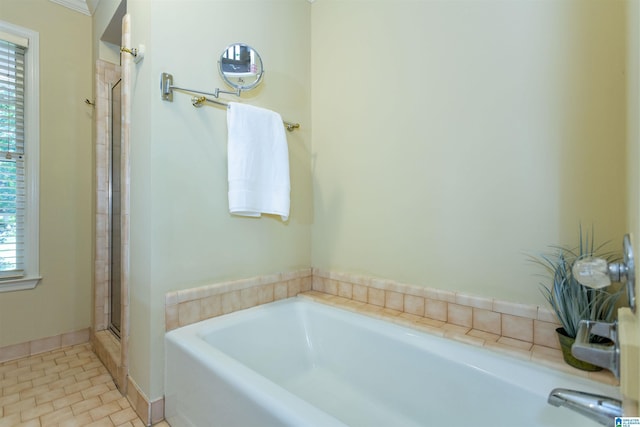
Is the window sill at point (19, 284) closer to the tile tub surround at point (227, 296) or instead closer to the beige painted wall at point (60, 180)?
the beige painted wall at point (60, 180)

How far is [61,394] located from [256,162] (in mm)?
1544

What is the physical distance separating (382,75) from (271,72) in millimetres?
637

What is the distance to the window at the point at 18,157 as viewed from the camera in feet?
6.25

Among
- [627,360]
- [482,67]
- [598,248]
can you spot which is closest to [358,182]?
[482,67]

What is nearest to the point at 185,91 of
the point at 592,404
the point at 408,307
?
the point at 408,307

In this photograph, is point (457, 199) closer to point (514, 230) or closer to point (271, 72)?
point (514, 230)

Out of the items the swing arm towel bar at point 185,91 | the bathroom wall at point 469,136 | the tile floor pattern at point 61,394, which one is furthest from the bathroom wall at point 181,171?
the bathroom wall at point 469,136

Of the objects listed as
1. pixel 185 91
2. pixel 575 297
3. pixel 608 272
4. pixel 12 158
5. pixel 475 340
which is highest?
pixel 185 91

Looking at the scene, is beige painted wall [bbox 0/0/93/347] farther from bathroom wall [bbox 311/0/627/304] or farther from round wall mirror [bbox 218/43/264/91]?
bathroom wall [bbox 311/0/627/304]

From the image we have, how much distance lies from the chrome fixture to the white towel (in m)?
1.21

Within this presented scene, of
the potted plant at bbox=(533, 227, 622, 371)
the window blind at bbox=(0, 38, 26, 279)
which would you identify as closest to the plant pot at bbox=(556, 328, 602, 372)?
the potted plant at bbox=(533, 227, 622, 371)

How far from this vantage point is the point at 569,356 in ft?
3.29

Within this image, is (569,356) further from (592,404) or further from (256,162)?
(256,162)

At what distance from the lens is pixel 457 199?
4.52 feet
